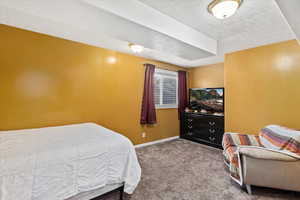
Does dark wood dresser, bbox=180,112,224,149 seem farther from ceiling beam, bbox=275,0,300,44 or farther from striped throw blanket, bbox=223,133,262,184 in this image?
ceiling beam, bbox=275,0,300,44

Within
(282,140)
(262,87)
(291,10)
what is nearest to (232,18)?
(291,10)

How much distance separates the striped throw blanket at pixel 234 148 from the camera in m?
1.83

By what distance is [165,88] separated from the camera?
164 inches

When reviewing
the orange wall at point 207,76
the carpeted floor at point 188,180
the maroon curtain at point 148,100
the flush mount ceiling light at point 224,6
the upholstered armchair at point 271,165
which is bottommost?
the carpeted floor at point 188,180

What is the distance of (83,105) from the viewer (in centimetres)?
273

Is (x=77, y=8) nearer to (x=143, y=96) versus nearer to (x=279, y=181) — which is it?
(x=143, y=96)

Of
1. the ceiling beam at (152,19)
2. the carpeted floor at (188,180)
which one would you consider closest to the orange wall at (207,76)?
the ceiling beam at (152,19)

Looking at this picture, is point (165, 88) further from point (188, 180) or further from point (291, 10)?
point (291, 10)

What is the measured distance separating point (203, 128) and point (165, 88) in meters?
1.61

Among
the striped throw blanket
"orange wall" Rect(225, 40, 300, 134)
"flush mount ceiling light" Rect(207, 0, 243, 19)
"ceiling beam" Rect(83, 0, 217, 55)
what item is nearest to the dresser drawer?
"orange wall" Rect(225, 40, 300, 134)

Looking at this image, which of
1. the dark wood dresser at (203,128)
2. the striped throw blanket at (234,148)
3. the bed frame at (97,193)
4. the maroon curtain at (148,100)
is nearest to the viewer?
the bed frame at (97,193)

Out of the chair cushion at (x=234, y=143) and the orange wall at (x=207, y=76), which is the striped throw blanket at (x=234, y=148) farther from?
the orange wall at (x=207, y=76)

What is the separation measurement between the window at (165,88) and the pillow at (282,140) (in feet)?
8.03

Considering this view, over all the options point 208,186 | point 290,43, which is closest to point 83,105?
point 208,186
